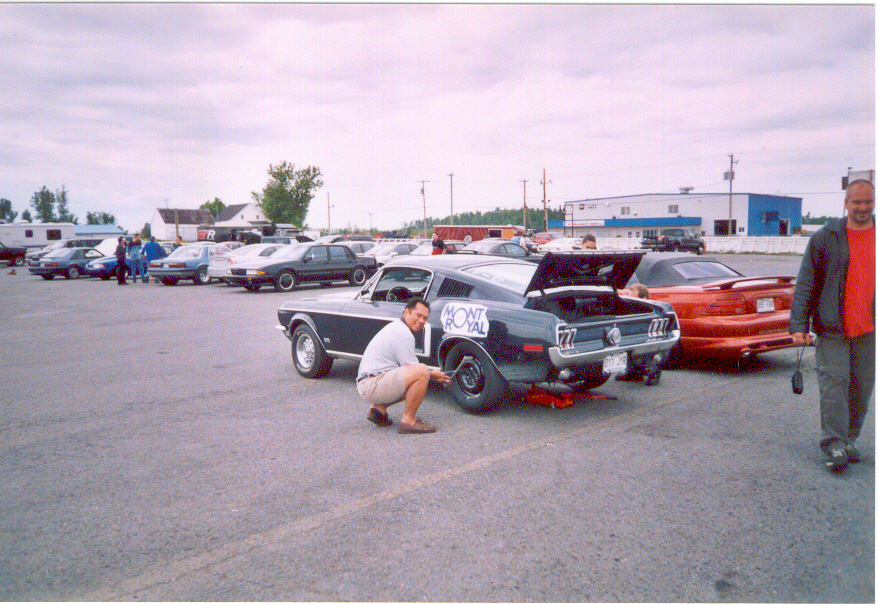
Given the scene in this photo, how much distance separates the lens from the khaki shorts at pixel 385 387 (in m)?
5.05

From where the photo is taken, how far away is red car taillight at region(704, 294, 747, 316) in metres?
6.90

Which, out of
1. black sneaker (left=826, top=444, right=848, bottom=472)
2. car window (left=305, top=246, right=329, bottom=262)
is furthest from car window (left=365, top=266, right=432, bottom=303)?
car window (left=305, top=246, right=329, bottom=262)

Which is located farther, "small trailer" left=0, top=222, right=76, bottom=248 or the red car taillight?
"small trailer" left=0, top=222, right=76, bottom=248

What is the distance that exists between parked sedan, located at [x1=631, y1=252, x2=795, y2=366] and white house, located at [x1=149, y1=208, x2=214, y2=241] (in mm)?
104874

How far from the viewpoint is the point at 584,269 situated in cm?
566

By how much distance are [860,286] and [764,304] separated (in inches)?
127

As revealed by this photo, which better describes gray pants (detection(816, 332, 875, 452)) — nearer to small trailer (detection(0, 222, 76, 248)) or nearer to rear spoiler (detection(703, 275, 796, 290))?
rear spoiler (detection(703, 275, 796, 290))

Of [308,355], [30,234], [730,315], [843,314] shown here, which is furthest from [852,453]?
[30,234]

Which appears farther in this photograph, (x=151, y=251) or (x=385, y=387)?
(x=151, y=251)

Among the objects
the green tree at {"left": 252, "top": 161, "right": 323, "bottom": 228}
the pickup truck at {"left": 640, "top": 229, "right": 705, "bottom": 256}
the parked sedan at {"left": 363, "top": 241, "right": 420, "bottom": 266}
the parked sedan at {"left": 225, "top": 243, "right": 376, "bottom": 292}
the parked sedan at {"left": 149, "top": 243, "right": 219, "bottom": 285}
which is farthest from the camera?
the green tree at {"left": 252, "top": 161, "right": 323, "bottom": 228}

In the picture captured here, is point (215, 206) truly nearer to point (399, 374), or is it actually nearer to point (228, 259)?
point (228, 259)

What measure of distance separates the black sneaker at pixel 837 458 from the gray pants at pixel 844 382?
46 mm

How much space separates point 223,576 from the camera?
293cm

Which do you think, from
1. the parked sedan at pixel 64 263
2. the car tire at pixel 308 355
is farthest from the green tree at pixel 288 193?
the car tire at pixel 308 355
